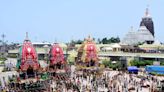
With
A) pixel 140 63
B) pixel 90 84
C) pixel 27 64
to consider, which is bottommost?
pixel 90 84

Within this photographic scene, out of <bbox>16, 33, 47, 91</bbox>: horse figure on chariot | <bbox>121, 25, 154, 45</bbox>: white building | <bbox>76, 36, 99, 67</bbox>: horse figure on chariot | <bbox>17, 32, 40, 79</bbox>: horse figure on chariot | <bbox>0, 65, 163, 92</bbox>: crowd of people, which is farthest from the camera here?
<bbox>121, 25, 154, 45</bbox>: white building

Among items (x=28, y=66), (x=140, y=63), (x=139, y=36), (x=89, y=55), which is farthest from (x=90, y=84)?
(x=139, y=36)

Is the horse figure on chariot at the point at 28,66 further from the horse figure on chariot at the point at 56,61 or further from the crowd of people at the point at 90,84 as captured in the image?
the horse figure on chariot at the point at 56,61

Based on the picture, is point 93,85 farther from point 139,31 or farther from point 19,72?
point 139,31

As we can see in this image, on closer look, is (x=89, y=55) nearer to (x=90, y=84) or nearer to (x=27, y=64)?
(x=90, y=84)

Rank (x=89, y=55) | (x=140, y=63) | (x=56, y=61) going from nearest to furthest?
(x=56, y=61) < (x=89, y=55) < (x=140, y=63)

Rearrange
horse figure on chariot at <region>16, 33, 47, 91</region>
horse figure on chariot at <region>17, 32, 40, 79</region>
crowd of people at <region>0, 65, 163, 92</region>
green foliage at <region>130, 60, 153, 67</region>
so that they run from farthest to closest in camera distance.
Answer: green foliage at <region>130, 60, 153, 67</region> < horse figure on chariot at <region>17, 32, 40, 79</region> < horse figure on chariot at <region>16, 33, 47, 91</region> < crowd of people at <region>0, 65, 163, 92</region>

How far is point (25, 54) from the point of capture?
35750 millimetres

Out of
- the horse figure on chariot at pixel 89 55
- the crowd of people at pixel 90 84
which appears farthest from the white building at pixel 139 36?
the crowd of people at pixel 90 84

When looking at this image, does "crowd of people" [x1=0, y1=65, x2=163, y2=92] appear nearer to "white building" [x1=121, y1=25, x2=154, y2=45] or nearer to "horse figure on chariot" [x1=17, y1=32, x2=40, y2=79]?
"horse figure on chariot" [x1=17, y1=32, x2=40, y2=79]

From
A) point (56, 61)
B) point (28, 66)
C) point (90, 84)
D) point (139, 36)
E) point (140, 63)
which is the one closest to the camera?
point (28, 66)

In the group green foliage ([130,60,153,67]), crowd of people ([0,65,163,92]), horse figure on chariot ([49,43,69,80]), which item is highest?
horse figure on chariot ([49,43,69,80])

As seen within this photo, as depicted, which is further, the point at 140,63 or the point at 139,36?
the point at 139,36

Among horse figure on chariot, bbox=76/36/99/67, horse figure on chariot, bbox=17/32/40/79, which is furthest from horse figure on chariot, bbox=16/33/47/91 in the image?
horse figure on chariot, bbox=76/36/99/67
